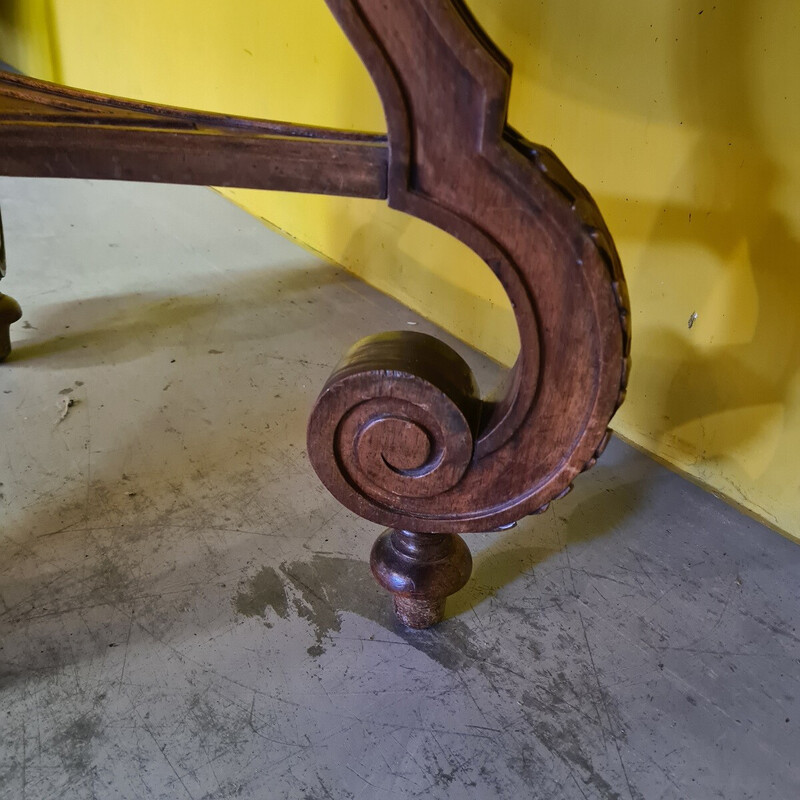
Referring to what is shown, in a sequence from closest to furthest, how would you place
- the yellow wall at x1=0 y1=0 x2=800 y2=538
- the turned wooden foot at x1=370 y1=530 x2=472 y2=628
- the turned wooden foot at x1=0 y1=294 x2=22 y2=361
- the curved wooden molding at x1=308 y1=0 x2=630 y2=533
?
1. the curved wooden molding at x1=308 y1=0 x2=630 y2=533
2. the turned wooden foot at x1=370 y1=530 x2=472 y2=628
3. the yellow wall at x1=0 y1=0 x2=800 y2=538
4. the turned wooden foot at x1=0 y1=294 x2=22 y2=361

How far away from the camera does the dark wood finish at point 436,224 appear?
23.2 inches

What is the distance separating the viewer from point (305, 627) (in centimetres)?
89

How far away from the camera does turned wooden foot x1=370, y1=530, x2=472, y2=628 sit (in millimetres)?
851

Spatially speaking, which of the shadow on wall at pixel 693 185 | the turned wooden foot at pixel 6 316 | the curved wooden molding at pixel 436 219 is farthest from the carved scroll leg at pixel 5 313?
the shadow on wall at pixel 693 185

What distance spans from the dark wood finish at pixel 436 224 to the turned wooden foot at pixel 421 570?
54 millimetres

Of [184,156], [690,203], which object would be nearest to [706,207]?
[690,203]

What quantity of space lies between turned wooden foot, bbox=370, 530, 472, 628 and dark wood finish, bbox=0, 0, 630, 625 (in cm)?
5

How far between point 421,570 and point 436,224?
381 millimetres

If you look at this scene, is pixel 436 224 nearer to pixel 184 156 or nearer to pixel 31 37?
pixel 184 156

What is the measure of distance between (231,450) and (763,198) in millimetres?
783

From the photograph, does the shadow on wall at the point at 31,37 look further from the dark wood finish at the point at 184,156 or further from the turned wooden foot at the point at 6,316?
the dark wood finish at the point at 184,156

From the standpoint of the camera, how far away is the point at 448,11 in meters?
0.56

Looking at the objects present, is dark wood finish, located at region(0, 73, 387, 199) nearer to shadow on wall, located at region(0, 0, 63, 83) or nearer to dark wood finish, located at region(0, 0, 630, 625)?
dark wood finish, located at region(0, 0, 630, 625)

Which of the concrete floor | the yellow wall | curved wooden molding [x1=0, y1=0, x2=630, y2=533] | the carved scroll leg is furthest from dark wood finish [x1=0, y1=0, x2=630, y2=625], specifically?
the carved scroll leg
